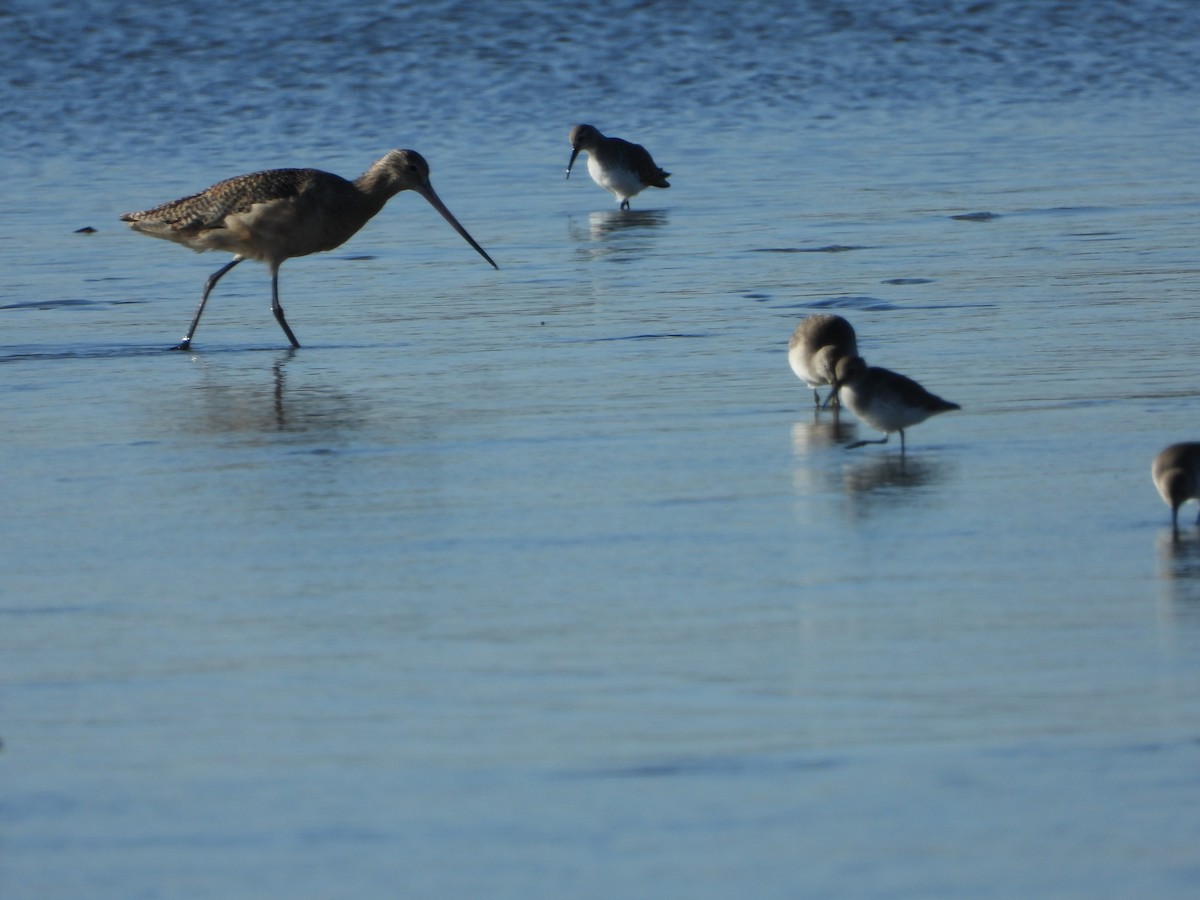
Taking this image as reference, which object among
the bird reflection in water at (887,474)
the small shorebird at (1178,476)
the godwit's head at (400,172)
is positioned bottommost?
the bird reflection in water at (887,474)

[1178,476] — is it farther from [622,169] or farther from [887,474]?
[622,169]

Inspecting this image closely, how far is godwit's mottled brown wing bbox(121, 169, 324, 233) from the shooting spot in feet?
37.3

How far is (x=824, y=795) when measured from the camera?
4418 mm

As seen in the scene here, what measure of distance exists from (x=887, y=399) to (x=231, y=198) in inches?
189

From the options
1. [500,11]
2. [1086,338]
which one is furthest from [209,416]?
[500,11]

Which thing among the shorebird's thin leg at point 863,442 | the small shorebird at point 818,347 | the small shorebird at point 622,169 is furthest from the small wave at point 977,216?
the shorebird's thin leg at point 863,442

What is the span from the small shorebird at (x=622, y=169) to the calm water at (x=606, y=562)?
109cm

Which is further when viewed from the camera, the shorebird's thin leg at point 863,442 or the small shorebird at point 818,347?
the small shorebird at point 818,347

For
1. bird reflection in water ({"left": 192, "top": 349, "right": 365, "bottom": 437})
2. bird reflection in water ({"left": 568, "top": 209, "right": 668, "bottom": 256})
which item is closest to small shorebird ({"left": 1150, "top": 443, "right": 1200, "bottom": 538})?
bird reflection in water ({"left": 192, "top": 349, "right": 365, "bottom": 437})

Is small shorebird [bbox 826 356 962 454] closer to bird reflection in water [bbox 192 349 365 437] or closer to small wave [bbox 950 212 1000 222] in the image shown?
bird reflection in water [bbox 192 349 365 437]

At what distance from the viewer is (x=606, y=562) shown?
631 cm

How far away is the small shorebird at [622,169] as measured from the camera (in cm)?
1714

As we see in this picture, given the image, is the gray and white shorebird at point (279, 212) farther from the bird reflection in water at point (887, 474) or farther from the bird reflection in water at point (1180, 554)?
the bird reflection in water at point (1180, 554)

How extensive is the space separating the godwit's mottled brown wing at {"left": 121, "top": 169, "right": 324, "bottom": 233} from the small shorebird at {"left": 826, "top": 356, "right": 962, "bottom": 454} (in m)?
4.32
